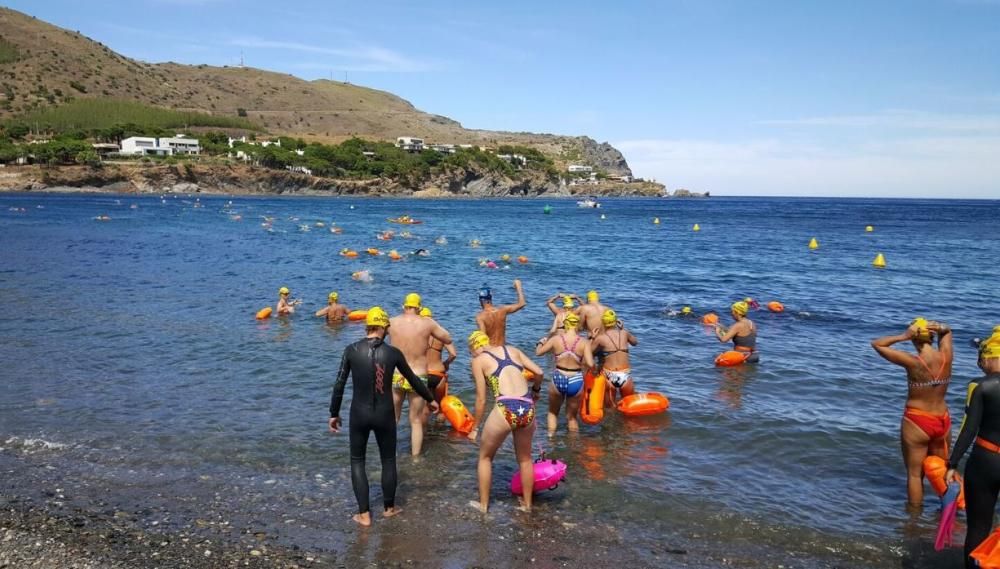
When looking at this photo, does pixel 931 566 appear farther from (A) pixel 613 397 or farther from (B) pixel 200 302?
(B) pixel 200 302

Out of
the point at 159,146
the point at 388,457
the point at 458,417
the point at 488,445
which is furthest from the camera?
the point at 159,146

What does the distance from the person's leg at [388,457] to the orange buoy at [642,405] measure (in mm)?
4925

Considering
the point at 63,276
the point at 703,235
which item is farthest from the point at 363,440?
the point at 703,235

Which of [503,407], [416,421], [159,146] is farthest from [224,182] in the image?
[503,407]

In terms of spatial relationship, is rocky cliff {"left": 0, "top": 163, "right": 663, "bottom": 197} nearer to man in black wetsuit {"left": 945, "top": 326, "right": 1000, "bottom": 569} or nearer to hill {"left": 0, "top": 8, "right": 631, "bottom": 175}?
hill {"left": 0, "top": 8, "right": 631, "bottom": 175}

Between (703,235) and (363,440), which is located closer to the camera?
(363,440)

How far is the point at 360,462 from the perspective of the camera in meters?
6.94

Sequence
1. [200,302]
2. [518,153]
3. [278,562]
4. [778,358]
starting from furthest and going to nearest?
[518,153], [200,302], [778,358], [278,562]

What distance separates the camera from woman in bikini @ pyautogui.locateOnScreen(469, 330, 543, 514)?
7.00 metres

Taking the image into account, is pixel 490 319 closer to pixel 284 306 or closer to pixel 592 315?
pixel 592 315

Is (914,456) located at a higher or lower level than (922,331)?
lower

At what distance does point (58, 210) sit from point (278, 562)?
6943 centimetres

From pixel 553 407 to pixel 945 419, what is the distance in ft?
16.4

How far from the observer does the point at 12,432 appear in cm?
930
